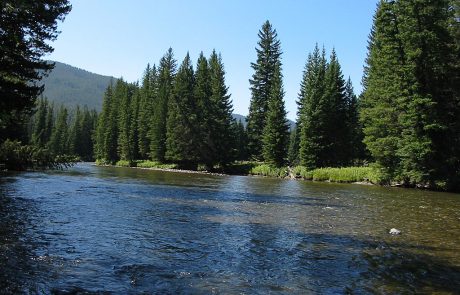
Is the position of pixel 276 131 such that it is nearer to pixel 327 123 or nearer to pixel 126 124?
pixel 327 123

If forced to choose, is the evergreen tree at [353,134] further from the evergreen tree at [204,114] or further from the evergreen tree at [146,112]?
the evergreen tree at [146,112]

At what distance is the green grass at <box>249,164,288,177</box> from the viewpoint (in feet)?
202

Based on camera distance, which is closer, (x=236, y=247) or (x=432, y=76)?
(x=236, y=247)

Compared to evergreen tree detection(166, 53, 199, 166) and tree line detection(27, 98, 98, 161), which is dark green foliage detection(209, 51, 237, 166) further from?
tree line detection(27, 98, 98, 161)

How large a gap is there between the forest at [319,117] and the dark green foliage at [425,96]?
11 centimetres

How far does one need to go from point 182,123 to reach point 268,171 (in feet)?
76.2

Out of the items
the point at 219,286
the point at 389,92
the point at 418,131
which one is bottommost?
the point at 219,286

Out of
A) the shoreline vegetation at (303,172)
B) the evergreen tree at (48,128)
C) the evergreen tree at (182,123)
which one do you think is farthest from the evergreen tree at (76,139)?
the evergreen tree at (182,123)

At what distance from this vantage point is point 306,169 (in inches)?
2291

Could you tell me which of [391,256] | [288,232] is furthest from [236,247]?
[391,256]

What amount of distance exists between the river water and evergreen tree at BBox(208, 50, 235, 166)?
52.9m

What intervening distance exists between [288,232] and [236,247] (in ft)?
10.6

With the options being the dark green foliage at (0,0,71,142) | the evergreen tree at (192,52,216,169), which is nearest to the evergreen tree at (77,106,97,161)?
the evergreen tree at (192,52,216,169)

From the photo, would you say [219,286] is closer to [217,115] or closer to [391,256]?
[391,256]
